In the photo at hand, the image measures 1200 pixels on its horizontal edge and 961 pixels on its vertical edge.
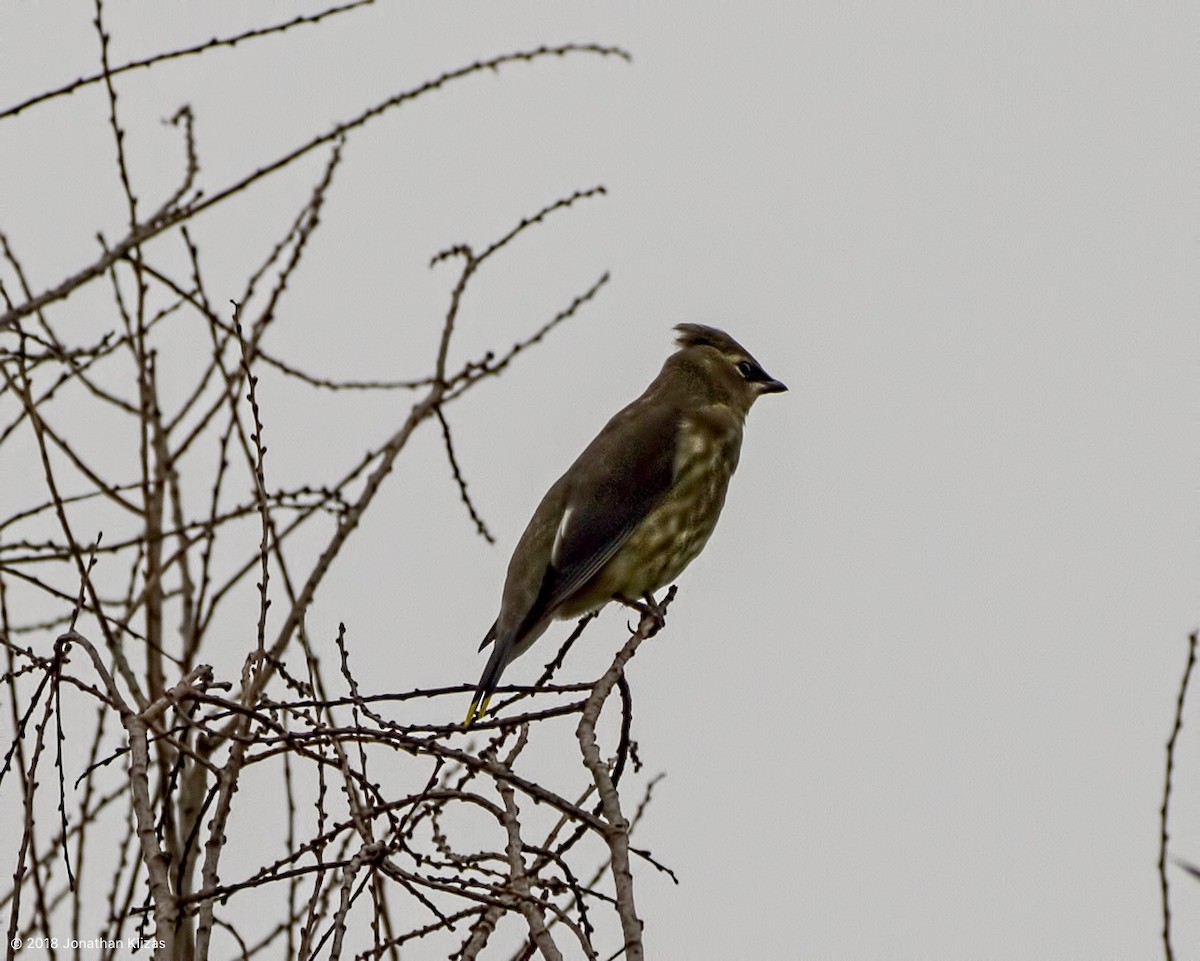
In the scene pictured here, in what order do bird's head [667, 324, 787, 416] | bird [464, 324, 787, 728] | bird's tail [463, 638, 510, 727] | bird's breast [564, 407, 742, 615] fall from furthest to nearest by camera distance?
bird's head [667, 324, 787, 416], bird's breast [564, 407, 742, 615], bird [464, 324, 787, 728], bird's tail [463, 638, 510, 727]

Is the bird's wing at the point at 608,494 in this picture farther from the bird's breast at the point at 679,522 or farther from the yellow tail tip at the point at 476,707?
the yellow tail tip at the point at 476,707

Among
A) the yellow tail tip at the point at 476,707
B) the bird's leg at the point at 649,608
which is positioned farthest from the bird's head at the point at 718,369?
the yellow tail tip at the point at 476,707

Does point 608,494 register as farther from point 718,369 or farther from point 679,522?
point 718,369

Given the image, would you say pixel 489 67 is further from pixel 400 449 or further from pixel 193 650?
pixel 193 650

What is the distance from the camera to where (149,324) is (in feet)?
15.4

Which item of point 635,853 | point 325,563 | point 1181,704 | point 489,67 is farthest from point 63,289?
point 1181,704

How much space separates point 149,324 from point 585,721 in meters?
1.78

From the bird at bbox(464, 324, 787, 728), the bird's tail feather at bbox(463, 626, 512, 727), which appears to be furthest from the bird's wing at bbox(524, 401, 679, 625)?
the bird's tail feather at bbox(463, 626, 512, 727)

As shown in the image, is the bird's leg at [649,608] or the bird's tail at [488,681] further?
the bird's leg at [649,608]

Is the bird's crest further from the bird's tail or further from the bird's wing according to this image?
the bird's tail

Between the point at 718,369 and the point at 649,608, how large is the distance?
1.24 metres

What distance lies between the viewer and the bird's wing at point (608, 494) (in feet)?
19.0

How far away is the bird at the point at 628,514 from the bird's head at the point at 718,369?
1 cm

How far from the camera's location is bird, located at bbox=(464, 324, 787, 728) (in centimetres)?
577
